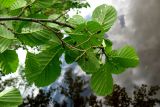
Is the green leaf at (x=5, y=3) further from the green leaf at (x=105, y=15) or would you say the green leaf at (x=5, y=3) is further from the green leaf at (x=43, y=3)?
the green leaf at (x=105, y=15)

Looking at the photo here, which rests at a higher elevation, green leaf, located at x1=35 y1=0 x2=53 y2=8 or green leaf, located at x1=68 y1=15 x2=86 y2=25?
green leaf, located at x1=35 y1=0 x2=53 y2=8

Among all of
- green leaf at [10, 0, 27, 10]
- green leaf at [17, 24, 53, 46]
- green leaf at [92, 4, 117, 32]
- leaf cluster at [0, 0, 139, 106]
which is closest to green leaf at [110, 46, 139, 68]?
leaf cluster at [0, 0, 139, 106]

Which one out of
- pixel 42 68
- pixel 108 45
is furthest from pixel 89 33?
pixel 42 68

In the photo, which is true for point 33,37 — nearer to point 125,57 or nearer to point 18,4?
point 18,4

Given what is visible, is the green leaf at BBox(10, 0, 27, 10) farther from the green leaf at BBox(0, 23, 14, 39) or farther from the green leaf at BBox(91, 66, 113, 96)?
the green leaf at BBox(91, 66, 113, 96)

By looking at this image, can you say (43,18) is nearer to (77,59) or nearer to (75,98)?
(77,59)

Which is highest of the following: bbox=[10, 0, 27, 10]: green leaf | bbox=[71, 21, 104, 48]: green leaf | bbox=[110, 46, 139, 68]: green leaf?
bbox=[10, 0, 27, 10]: green leaf

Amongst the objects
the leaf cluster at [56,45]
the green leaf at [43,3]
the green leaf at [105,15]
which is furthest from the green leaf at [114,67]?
the green leaf at [43,3]
